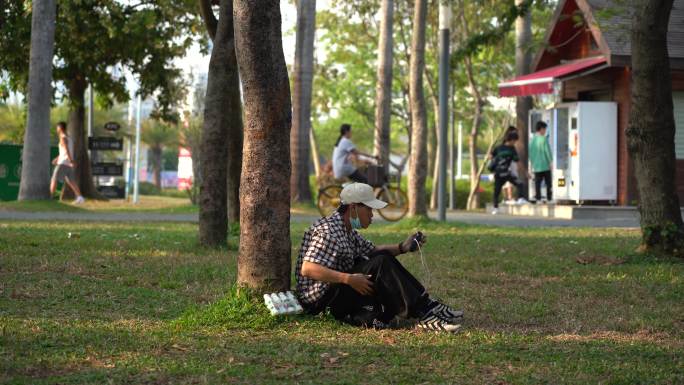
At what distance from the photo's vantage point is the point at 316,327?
27.7 feet

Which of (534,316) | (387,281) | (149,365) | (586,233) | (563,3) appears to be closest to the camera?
(149,365)

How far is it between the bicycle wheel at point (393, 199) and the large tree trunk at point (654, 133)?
882 cm

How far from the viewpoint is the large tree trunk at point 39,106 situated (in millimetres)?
24188

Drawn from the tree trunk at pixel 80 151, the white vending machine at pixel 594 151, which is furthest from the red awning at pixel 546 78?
the tree trunk at pixel 80 151

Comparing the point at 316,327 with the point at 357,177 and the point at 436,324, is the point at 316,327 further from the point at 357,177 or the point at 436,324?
the point at 357,177

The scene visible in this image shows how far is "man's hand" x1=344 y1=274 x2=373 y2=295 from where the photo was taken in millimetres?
8219

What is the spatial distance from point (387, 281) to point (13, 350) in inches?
103

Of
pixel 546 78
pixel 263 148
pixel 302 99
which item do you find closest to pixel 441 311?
pixel 263 148

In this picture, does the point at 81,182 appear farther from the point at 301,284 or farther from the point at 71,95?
the point at 301,284

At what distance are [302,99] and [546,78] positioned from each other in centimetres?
652

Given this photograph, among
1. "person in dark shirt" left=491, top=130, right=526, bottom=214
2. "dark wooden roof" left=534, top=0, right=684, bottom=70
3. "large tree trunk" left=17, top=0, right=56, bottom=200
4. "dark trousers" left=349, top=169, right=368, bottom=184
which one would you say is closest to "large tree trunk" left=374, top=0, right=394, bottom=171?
"person in dark shirt" left=491, top=130, right=526, bottom=214

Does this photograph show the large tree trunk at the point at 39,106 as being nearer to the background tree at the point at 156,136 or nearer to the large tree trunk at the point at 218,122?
the large tree trunk at the point at 218,122

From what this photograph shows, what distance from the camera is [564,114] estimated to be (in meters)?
26.2

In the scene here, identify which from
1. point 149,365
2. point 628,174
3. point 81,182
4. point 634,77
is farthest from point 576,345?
point 81,182
